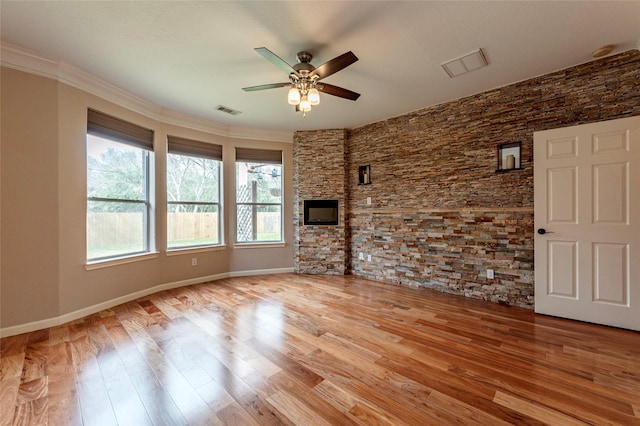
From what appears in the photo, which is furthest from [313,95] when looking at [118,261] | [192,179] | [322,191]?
[118,261]

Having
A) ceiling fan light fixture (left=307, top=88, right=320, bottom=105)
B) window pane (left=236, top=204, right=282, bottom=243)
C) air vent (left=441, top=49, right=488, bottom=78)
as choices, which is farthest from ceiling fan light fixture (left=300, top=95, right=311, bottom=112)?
window pane (left=236, top=204, right=282, bottom=243)

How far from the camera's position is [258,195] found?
493 centimetres

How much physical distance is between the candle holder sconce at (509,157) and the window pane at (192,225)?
442 centimetres

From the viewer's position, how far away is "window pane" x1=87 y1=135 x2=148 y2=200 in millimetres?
3132

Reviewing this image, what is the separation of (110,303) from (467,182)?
16.3ft

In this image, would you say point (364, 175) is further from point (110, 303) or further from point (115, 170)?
point (110, 303)

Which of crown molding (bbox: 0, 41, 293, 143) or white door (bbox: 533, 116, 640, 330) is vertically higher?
crown molding (bbox: 0, 41, 293, 143)

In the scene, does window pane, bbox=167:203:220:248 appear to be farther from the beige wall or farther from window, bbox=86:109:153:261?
the beige wall

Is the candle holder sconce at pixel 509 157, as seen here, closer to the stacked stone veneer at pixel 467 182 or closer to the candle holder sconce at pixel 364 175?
the stacked stone veneer at pixel 467 182

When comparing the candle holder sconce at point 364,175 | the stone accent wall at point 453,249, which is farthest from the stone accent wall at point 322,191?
the stone accent wall at point 453,249

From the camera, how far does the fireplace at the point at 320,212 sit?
16.2 feet

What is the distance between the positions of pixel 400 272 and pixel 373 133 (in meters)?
2.46

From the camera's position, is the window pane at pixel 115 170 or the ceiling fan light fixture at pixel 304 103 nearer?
the ceiling fan light fixture at pixel 304 103

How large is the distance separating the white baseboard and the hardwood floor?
0.42ft
